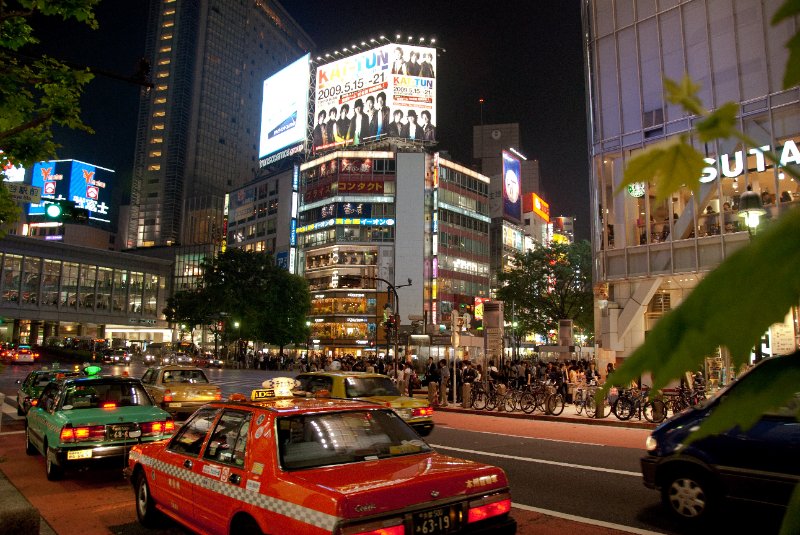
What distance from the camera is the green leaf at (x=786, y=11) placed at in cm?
66

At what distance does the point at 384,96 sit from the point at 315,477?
7656 centimetres

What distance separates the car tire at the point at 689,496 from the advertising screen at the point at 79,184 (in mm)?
81837

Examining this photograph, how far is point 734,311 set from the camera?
673 millimetres

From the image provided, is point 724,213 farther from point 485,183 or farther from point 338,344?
point 485,183

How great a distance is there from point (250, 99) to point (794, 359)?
158514 mm

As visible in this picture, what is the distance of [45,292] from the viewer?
244ft

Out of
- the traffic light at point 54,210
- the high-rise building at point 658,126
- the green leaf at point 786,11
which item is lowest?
the green leaf at point 786,11

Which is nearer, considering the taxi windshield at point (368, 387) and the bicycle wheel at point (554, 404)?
the taxi windshield at point (368, 387)

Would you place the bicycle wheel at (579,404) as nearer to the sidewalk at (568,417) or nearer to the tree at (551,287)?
the sidewalk at (568,417)

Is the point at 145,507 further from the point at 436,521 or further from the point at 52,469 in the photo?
the point at 436,521

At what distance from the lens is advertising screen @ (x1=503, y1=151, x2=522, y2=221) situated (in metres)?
95.5

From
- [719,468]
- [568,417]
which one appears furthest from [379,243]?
[719,468]

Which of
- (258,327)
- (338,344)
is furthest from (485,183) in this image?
(258,327)

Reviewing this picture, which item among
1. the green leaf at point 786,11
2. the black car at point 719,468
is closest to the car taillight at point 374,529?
the black car at point 719,468
